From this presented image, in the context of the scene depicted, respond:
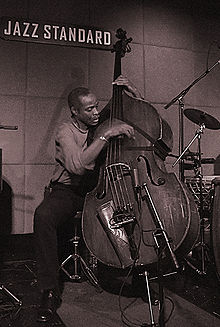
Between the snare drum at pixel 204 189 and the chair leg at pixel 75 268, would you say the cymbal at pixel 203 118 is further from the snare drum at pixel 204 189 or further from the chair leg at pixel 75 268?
the chair leg at pixel 75 268

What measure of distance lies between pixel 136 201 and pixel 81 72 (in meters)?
1.96

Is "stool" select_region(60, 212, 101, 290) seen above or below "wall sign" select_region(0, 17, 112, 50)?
below

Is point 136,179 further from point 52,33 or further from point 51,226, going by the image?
point 52,33

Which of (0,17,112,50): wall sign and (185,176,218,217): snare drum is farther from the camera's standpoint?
(185,176,218,217): snare drum

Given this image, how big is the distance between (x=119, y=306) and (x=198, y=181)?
1306 millimetres

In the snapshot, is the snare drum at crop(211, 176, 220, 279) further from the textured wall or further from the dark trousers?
the textured wall

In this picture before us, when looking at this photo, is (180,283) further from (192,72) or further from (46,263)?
(192,72)

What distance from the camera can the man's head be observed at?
247 cm

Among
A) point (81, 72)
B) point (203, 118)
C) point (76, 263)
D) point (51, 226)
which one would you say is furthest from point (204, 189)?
point (81, 72)

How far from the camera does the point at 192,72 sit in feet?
12.6

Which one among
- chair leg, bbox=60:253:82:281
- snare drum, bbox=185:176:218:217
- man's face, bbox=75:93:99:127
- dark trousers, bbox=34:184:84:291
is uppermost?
man's face, bbox=75:93:99:127

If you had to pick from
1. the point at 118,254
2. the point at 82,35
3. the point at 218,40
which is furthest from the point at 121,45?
the point at 218,40

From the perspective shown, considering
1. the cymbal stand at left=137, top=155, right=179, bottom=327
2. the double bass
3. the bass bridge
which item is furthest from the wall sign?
the cymbal stand at left=137, top=155, right=179, bottom=327

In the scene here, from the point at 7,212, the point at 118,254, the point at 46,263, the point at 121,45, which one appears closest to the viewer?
the point at 118,254
